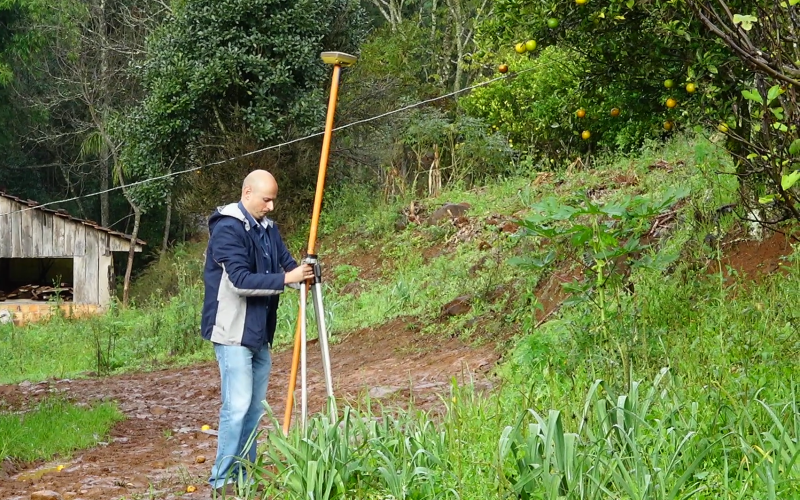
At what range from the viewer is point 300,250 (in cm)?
1911

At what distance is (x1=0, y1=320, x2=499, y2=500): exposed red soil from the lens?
6.10 metres

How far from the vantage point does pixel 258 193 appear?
5.45 meters

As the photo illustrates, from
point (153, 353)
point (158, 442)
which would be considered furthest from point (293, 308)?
point (158, 442)

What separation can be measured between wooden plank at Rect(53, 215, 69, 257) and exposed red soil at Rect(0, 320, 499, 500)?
12.1 metres

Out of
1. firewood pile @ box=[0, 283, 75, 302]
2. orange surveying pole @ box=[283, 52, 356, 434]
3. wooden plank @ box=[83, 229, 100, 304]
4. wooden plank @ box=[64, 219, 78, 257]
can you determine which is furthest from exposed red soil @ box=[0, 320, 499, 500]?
firewood pile @ box=[0, 283, 75, 302]

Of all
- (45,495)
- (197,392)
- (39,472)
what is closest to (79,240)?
(197,392)

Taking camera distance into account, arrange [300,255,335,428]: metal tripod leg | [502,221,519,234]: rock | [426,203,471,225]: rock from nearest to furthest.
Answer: [300,255,335,428]: metal tripod leg, [502,221,519,234]: rock, [426,203,471,225]: rock

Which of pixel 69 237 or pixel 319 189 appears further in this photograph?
pixel 69 237

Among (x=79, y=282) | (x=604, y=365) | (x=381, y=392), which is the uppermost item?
(x=604, y=365)

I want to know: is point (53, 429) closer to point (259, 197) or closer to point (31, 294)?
point (259, 197)

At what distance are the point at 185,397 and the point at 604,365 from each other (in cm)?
561

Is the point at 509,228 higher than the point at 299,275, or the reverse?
the point at 299,275

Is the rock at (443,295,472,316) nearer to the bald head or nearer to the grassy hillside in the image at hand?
the grassy hillside

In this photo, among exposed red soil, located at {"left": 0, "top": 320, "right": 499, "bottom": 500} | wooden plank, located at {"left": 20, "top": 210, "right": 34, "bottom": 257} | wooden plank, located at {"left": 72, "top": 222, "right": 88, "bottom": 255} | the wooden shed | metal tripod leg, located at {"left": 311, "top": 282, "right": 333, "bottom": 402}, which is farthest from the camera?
wooden plank, located at {"left": 72, "top": 222, "right": 88, "bottom": 255}
